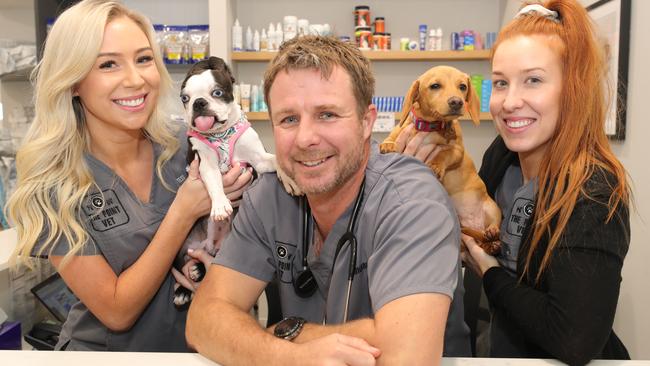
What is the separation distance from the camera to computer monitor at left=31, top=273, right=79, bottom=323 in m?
2.32

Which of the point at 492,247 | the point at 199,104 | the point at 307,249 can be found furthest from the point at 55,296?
the point at 492,247

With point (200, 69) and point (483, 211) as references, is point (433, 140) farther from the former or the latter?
point (200, 69)

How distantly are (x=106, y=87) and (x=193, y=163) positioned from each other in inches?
13.7

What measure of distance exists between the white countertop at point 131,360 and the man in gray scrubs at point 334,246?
7 cm

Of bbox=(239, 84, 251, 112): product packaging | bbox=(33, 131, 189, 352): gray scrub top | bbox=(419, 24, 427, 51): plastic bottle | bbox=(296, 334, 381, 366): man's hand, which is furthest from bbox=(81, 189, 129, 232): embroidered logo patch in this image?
bbox=(419, 24, 427, 51): plastic bottle

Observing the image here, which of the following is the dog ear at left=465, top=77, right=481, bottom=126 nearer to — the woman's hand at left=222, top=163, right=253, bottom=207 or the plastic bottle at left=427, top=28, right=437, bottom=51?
the woman's hand at left=222, top=163, right=253, bottom=207

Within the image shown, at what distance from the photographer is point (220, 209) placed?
1575 mm

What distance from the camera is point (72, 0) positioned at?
320 cm

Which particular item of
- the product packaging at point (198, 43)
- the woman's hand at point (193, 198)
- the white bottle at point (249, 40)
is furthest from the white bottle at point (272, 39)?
the woman's hand at point (193, 198)

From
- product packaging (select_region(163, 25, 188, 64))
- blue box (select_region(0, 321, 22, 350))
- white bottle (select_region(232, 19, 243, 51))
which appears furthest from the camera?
white bottle (select_region(232, 19, 243, 51))

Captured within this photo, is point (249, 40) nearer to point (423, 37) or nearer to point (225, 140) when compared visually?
point (423, 37)

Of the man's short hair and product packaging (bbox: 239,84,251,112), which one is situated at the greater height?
product packaging (bbox: 239,84,251,112)

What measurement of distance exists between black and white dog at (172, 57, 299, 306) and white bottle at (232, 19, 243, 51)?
7.20ft

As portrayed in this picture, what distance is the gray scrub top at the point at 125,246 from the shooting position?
1.61 metres
